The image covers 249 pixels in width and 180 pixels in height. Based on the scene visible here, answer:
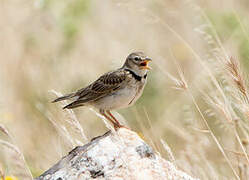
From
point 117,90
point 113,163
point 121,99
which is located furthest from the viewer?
point 117,90

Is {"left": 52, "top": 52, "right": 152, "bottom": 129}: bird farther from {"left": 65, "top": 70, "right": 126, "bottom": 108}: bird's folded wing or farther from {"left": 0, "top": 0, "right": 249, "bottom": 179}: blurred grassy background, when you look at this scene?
{"left": 0, "top": 0, "right": 249, "bottom": 179}: blurred grassy background

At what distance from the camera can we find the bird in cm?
693

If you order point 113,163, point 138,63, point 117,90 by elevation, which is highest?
point 138,63

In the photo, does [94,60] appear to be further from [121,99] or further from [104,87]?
[121,99]

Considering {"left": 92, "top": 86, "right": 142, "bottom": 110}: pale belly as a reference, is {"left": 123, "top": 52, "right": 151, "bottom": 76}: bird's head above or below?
above

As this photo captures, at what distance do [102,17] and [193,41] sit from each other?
2.23m

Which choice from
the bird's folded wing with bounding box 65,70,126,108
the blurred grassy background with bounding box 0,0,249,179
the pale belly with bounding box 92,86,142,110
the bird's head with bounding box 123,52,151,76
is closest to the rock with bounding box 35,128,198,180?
the pale belly with bounding box 92,86,142,110

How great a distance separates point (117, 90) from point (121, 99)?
20 cm

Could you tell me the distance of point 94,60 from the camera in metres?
12.4

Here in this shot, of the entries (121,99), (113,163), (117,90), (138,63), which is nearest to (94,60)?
(138,63)

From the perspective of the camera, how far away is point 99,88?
283 inches

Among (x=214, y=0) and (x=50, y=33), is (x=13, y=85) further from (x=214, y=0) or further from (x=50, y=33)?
(x=214, y=0)

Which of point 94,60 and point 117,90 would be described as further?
point 94,60


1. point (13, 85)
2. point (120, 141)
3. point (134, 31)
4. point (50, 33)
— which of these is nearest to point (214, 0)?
point (134, 31)
